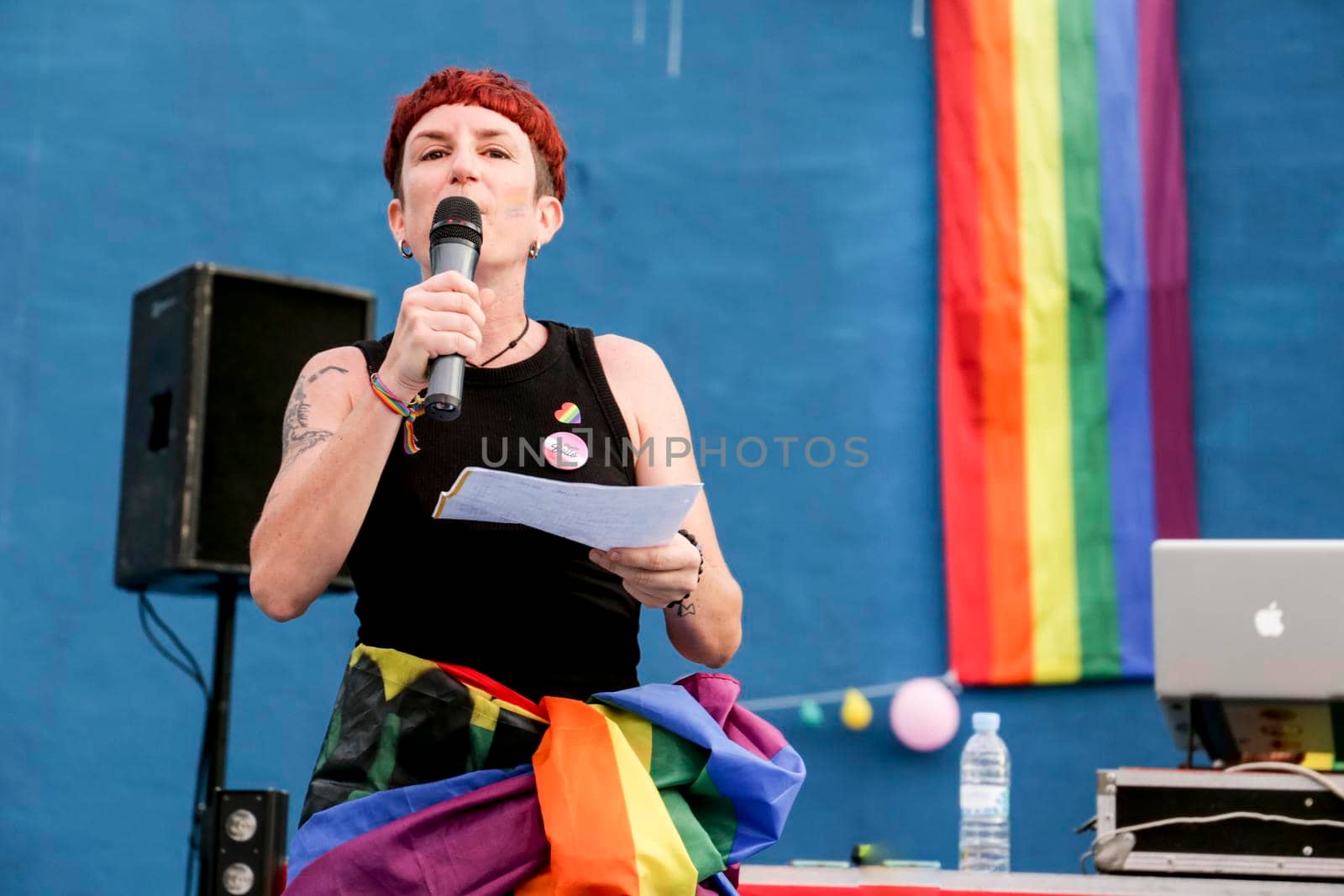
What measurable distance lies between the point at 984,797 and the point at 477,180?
7.66ft

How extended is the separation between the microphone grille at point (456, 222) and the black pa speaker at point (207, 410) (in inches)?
55.9

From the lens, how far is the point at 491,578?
126 cm

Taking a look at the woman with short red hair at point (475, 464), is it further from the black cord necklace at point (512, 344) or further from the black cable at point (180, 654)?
the black cable at point (180, 654)

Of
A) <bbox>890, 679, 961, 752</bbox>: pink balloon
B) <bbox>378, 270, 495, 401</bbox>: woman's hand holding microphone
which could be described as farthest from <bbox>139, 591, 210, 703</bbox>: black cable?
<bbox>378, 270, 495, 401</bbox>: woman's hand holding microphone

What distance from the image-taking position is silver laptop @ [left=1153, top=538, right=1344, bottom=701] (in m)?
2.05

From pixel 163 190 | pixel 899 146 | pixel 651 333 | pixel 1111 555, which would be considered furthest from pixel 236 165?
pixel 1111 555

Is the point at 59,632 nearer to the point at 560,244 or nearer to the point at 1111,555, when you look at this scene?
the point at 560,244

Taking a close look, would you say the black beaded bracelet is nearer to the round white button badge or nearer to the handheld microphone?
the round white button badge

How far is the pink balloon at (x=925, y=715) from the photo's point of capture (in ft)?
11.5

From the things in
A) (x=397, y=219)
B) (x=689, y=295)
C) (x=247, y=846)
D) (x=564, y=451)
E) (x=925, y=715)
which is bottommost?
(x=247, y=846)

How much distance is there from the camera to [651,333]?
12.5ft

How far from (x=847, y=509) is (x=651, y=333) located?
0.66m

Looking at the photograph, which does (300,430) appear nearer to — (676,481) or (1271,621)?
(676,481)

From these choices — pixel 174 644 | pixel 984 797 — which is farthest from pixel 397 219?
pixel 174 644
